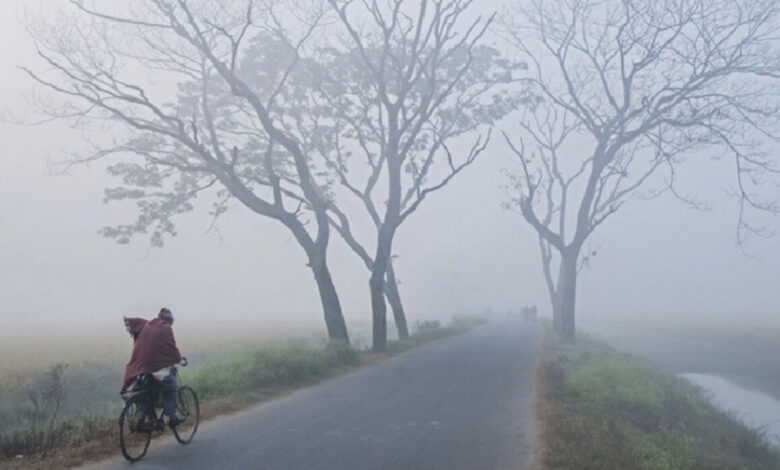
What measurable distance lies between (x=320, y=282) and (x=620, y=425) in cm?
1407

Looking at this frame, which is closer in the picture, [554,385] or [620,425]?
[620,425]

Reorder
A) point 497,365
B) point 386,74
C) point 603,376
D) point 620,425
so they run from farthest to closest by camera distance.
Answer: point 386,74 → point 497,365 → point 603,376 → point 620,425

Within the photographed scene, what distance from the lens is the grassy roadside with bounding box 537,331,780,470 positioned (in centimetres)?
991

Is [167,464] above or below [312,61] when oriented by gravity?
below

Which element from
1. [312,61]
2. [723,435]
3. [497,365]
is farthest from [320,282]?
[723,435]

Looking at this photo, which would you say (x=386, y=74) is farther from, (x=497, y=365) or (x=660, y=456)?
(x=660, y=456)

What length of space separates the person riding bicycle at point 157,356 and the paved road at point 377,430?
2.29ft

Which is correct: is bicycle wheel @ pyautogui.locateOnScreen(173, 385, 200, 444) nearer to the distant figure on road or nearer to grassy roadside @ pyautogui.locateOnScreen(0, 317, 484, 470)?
grassy roadside @ pyautogui.locateOnScreen(0, 317, 484, 470)

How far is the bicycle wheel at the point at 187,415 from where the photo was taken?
10.5 metres

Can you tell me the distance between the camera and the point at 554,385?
17594 mm

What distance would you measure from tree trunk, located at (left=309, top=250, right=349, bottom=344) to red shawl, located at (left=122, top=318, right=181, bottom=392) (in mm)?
14954

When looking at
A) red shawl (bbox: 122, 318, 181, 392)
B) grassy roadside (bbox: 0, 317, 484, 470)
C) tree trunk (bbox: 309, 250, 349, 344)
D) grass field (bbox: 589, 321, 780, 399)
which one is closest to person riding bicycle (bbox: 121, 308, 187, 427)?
red shawl (bbox: 122, 318, 181, 392)

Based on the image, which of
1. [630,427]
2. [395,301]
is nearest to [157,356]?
[630,427]

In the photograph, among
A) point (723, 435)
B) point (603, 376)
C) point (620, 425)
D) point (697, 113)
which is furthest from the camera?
point (697, 113)
